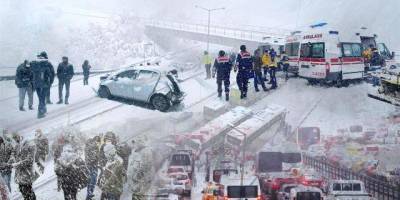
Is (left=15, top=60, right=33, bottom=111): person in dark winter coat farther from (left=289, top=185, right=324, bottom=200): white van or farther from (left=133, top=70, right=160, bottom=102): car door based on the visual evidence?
(left=289, top=185, right=324, bottom=200): white van

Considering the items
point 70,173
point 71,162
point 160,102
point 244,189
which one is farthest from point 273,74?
point 70,173

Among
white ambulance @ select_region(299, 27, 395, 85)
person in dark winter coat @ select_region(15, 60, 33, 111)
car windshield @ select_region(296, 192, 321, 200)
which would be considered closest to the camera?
car windshield @ select_region(296, 192, 321, 200)

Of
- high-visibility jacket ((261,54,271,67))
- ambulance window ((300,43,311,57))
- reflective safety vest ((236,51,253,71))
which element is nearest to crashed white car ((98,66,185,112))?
reflective safety vest ((236,51,253,71))

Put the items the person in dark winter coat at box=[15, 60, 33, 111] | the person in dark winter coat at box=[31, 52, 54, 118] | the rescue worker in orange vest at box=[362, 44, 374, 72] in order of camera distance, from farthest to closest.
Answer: the rescue worker in orange vest at box=[362, 44, 374, 72] < the person in dark winter coat at box=[15, 60, 33, 111] < the person in dark winter coat at box=[31, 52, 54, 118]

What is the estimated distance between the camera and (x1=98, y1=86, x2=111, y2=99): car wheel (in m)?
14.1

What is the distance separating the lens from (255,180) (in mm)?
11305

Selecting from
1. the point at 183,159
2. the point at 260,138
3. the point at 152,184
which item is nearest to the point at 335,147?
the point at 260,138

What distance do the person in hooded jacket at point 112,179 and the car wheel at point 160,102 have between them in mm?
1942

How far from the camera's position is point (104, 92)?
1421 cm

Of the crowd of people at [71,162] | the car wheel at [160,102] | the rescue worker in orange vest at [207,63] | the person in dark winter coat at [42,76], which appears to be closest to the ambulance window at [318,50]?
the rescue worker in orange vest at [207,63]

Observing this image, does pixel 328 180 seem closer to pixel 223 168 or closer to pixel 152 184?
pixel 223 168

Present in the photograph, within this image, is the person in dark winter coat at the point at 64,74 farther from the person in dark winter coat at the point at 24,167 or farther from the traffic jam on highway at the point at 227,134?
the person in dark winter coat at the point at 24,167

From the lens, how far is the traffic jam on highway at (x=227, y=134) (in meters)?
12.0

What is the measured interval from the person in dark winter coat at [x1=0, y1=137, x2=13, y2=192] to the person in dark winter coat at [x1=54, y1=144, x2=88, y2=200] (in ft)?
4.82
